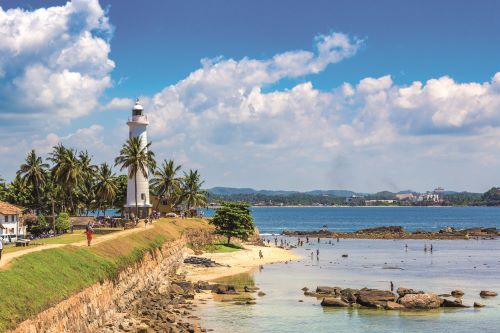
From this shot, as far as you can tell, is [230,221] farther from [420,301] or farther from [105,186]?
[420,301]

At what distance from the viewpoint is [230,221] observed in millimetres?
95250

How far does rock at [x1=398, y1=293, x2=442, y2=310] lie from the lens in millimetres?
51219

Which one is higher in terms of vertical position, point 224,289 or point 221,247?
point 221,247

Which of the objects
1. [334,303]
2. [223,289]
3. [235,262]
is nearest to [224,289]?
[223,289]

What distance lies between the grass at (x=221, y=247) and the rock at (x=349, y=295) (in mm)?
33430

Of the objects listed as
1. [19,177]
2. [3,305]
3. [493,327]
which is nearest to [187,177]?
[19,177]

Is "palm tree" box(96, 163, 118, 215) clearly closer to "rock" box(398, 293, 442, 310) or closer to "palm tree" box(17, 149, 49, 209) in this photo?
"palm tree" box(17, 149, 49, 209)

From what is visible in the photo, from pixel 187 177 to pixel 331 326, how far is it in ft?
230

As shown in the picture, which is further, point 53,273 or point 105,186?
point 105,186

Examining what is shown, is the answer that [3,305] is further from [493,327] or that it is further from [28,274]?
[493,327]

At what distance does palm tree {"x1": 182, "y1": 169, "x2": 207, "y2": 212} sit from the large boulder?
6024 cm

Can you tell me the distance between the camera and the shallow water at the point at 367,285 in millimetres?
45281

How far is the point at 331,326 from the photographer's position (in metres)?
45.2

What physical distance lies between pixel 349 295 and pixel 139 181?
3830 centimetres
